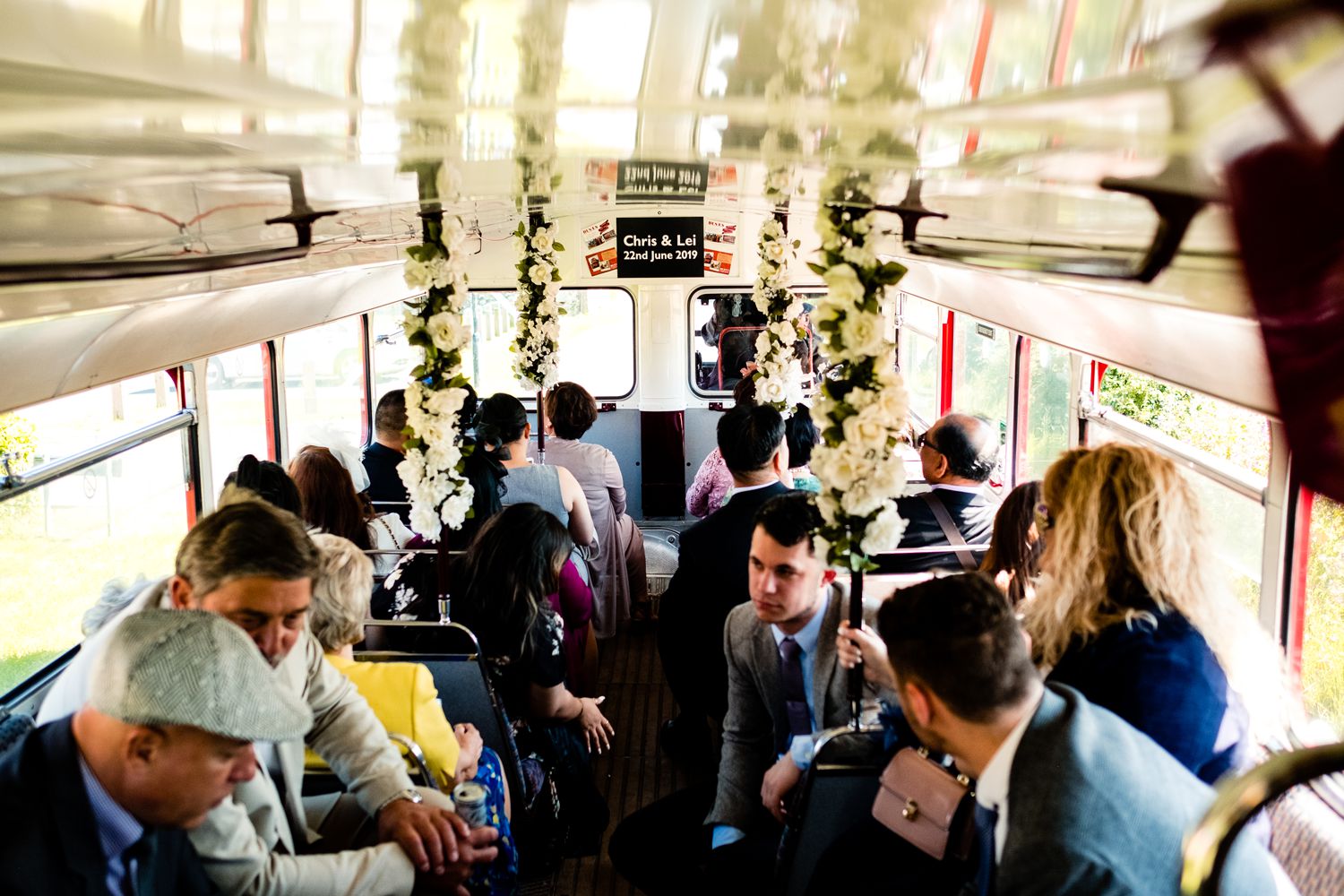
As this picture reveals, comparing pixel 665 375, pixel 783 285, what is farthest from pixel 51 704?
pixel 665 375

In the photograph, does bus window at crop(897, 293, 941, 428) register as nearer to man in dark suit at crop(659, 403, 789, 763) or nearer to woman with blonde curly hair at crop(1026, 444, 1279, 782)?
man in dark suit at crop(659, 403, 789, 763)

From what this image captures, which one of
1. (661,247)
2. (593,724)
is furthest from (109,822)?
(661,247)

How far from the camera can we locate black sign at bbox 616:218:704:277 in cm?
775

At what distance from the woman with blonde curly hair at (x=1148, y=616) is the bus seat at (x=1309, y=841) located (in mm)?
396

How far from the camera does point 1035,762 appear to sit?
180 cm

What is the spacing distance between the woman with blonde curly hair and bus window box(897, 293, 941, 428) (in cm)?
533

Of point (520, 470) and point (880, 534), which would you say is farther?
point (520, 470)

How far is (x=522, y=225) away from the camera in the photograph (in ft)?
21.3

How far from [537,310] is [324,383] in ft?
6.16

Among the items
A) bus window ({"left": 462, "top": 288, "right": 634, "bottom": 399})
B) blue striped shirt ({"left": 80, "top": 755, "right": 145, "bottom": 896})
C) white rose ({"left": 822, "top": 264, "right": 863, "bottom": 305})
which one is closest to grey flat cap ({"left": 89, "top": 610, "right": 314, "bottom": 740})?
blue striped shirt ({"left": 80, "top": 755, "right": 145, "bottom": 896})

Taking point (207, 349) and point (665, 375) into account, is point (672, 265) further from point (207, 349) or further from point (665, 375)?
point (207, 349)

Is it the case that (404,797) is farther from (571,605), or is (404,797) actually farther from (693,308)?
(693,308)

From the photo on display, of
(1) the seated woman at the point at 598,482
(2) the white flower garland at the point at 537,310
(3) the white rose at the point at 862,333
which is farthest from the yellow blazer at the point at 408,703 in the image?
(2) the white flower garland at the point at 537,310

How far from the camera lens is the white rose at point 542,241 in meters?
6.78
